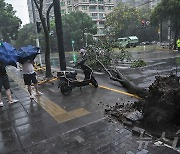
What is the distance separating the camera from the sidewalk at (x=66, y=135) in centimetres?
412

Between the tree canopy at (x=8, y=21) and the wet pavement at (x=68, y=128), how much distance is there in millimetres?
38670

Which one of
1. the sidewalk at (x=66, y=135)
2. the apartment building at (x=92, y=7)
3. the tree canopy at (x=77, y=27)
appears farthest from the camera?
the apartment building at (x=92, y=7)

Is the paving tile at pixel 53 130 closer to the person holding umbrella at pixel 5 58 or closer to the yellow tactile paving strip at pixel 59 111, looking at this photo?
the yellow tactile paving strip at pixel 59 111

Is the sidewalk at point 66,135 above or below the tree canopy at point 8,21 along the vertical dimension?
below

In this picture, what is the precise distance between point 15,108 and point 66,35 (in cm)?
4368

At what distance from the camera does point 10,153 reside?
14.1 feet

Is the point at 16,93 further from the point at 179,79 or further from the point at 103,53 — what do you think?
the point at 179,79

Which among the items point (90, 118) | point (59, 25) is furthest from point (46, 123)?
point (59, 25)

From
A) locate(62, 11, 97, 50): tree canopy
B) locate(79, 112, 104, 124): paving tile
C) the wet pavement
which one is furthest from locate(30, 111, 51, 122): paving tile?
locate(62, 11, 97, 50): tree canopy

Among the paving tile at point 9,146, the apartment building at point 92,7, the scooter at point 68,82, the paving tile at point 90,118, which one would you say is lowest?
the paving tile at point 9,146

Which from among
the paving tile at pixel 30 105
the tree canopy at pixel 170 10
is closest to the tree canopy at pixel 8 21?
the tree canopy at pixel 170 10

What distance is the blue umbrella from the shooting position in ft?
23.9

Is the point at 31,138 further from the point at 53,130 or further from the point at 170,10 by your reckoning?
the point at 170,10

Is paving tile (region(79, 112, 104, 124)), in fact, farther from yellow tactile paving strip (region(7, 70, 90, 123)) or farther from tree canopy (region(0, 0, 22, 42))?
tree canopy (region(0, 0, 22, 42))
